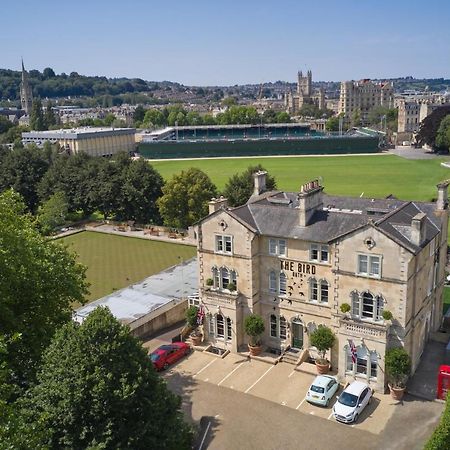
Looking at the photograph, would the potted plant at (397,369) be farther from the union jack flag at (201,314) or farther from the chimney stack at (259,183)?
the chimney stack at (259,183)

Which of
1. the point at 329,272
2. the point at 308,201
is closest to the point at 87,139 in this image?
the point at 308,201

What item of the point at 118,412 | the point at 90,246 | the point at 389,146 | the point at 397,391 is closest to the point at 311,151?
the point at 389,146

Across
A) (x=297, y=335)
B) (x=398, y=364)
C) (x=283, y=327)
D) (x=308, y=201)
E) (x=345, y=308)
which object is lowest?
(x=297, y=335)

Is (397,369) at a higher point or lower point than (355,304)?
lower

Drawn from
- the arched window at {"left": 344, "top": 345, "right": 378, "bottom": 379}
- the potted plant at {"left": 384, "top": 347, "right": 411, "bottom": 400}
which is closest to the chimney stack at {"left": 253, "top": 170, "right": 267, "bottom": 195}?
the arched window at {"left": 344, "top": 345, "right": 378, "bottom": 379}

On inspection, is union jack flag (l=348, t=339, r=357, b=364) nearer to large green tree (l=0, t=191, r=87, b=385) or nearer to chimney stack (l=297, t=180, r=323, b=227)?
chimney stack (l=297, t=180, r=323, b=227)

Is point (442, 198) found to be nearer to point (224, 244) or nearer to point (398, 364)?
point (398, 364)

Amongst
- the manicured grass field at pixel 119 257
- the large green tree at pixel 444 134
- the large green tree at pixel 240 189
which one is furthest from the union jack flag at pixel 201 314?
the large green tree at pixel 444 134

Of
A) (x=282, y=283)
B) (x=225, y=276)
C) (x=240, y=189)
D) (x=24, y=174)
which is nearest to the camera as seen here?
(x=282, y=283)

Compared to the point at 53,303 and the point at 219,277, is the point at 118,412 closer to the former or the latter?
the point at 53,303
